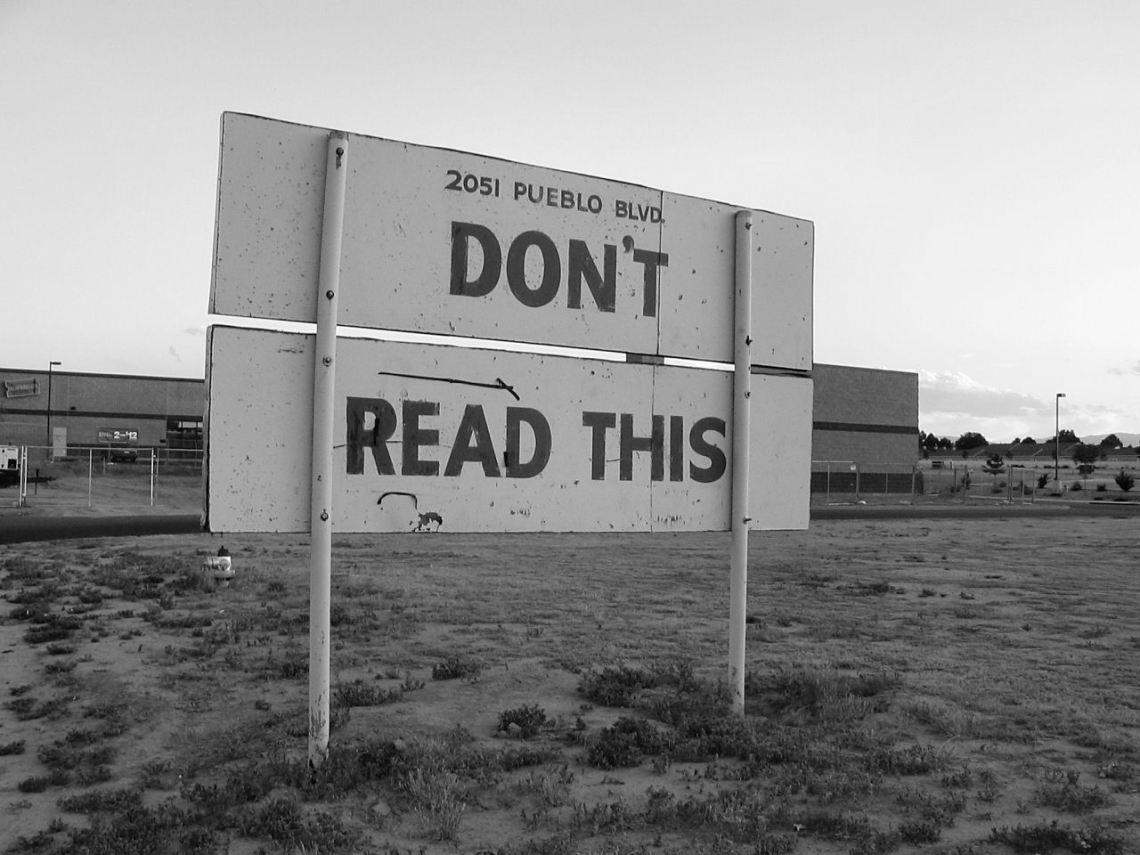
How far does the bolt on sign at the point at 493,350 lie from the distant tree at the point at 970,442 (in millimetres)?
Answer: 159540

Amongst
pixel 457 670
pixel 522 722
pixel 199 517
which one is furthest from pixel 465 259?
pixel 199 517

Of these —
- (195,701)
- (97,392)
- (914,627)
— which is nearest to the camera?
(195,701)

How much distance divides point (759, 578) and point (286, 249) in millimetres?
9730

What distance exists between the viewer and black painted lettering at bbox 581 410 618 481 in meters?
5.70

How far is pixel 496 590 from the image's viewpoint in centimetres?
1130

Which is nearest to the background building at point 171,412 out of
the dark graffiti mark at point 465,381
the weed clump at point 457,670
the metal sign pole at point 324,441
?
the weed clump at point 457,670

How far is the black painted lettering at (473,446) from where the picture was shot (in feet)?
17.4

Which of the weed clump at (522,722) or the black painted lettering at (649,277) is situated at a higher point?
the black painted lettering at (649,277)

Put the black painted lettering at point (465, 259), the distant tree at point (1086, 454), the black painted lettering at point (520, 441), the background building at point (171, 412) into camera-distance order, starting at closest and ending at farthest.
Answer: the black painted lettering at point (465, 259) → the black painted lettering at point (520, 441) → the background building at point (171, 412) → the distant tree at point (1086, 454)

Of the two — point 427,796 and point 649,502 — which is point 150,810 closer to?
point 427,796

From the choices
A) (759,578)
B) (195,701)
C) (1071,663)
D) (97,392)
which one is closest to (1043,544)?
(759,578)

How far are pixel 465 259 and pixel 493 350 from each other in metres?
0.54

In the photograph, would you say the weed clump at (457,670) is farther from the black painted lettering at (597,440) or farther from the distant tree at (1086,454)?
the distant tree at (1086,454)

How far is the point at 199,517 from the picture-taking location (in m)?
26.2
